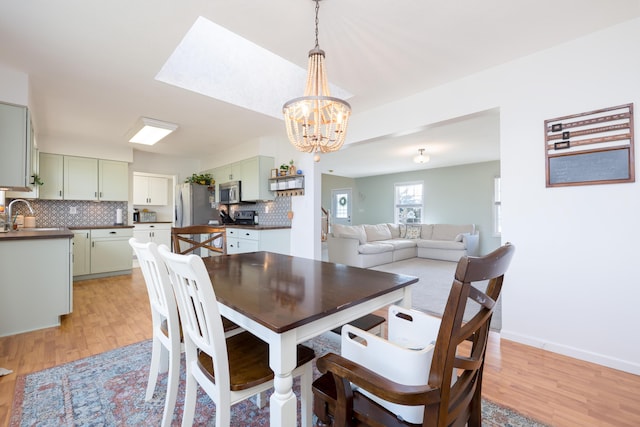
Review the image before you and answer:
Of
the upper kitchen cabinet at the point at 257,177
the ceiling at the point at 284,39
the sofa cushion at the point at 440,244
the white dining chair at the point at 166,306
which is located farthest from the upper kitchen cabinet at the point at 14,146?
the sofa cushion at the point at 440,244

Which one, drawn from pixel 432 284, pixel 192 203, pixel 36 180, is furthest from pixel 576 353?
pixel 36 180

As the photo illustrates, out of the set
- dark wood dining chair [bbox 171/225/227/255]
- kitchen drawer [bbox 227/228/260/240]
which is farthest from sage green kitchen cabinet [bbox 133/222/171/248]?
dark wood dining chair [bbox 171/225/227/255]

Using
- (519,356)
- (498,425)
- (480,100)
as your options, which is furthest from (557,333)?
(480,100)

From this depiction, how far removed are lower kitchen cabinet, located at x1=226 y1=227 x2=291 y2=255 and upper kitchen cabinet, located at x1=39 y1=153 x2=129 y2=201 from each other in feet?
7.45

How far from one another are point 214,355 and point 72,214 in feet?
17.2

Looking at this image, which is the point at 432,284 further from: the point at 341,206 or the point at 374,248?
the point at 341,206

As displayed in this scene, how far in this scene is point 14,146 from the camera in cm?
240

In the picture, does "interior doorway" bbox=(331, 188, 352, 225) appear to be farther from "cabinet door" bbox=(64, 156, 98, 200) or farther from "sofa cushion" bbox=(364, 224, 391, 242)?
"cabinet door" bbox=(64, 156, 98, 200)

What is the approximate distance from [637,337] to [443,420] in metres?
2.11

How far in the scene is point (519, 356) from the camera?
2.07 meters

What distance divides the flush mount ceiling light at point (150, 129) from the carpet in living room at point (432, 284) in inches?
151

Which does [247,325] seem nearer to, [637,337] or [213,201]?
[637,337]

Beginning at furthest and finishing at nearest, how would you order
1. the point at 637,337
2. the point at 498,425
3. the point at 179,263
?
1. the point at 637,337
2. the point at 498,425
3. the point at 179,263

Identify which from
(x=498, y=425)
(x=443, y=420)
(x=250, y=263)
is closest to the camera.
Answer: (x=443, y=420)
